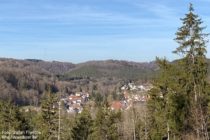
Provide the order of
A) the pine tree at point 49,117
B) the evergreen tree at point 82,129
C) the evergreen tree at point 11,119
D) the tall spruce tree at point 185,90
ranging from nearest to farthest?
the tall spruce tree at point 185,90 → the pine tree at point 49,117 → the evergreen tree at point 11,119 → the evergreen tree at point 82,129

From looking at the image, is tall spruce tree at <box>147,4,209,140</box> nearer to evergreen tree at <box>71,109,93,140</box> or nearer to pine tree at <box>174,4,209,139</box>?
→ pine tree at <box>174,4,209,139</box>

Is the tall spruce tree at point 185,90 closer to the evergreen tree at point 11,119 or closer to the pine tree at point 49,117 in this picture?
the pine tree at point 49,117

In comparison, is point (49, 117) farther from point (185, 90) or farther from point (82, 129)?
point (185, 90)

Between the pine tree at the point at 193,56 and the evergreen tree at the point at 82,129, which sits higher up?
the pine tree at the point at 193,56

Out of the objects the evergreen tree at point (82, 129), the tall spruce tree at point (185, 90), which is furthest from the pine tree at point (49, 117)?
the tall spruce tree at point (185, 90)

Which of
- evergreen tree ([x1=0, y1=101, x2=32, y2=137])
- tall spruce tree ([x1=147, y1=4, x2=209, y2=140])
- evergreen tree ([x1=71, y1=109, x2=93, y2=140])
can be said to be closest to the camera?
tall spruce tree ([x1=147, y1=4, x2=209, y2=140])

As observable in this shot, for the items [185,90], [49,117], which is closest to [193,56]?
[185,90]

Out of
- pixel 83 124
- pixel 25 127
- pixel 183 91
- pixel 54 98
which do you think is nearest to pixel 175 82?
pixel 183 91

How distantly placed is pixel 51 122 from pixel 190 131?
1990 centimetres

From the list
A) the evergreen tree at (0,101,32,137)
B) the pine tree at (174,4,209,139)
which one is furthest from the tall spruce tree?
the evergreen tree at (0,101,32,137)

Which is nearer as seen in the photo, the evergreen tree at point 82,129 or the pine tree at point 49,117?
the pine tree at point 49,117

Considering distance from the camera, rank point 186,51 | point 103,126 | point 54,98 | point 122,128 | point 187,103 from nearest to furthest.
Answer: point 186,51, point 187,103, point 54,98, point 103,126, point 122,128

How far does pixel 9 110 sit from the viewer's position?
6197 centimetres

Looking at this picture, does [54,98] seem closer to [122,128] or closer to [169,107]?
[169,107]
